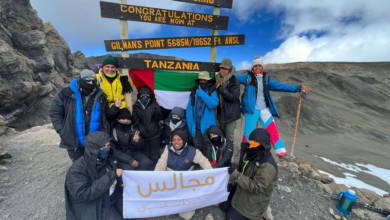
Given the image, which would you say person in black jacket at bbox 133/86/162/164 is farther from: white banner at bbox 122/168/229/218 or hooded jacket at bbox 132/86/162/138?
white banner at bbox 122/168/229/218

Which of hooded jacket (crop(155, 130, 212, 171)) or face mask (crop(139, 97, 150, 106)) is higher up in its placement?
face mask (crop(139, 97, 150, 106))

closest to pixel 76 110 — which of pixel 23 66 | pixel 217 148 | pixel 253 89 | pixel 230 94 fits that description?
pixel 217 148

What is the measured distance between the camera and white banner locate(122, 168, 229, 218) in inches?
118

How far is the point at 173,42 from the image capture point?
171 inches

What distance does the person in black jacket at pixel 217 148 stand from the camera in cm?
377

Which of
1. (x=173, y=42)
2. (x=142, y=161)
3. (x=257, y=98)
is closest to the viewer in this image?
(x=142, y=161)

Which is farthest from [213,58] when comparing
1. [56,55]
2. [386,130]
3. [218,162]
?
[56,55]

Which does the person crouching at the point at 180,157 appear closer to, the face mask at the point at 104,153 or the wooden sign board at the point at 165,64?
the face mask at the point at 104,153

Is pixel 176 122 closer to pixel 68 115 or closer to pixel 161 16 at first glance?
pixel 68 115

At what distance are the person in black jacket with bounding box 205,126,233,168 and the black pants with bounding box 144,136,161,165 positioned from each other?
4.08ft

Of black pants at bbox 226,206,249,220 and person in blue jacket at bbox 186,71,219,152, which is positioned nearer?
black pants at bbox 226,206,249,220

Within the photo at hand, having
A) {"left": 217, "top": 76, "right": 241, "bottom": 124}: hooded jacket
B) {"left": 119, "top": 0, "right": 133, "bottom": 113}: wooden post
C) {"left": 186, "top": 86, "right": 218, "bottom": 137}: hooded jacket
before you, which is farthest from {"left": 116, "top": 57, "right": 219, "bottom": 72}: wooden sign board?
{"left": 217, "top": 76, "right": 241, "bottom": 124}: hooded jacket

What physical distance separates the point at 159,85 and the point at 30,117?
26.4 m

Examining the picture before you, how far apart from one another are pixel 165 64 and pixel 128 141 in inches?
82.1
